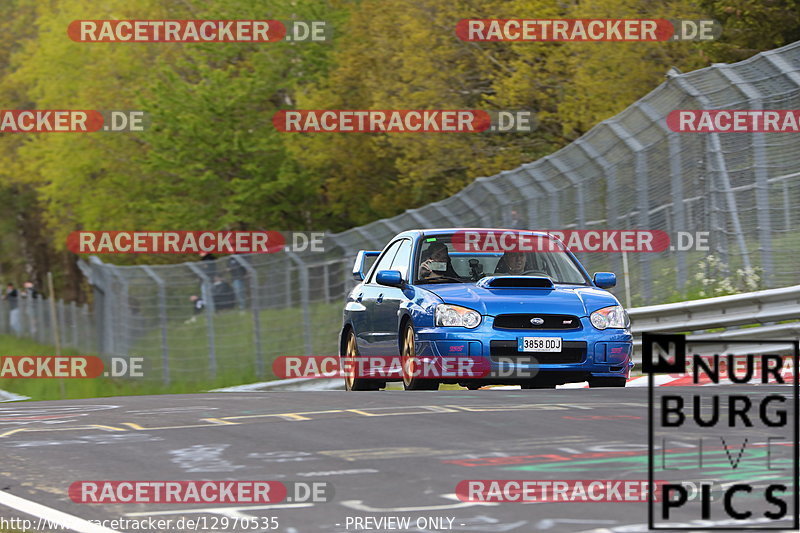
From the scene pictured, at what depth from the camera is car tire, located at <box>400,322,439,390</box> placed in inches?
540

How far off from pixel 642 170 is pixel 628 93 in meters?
13.9

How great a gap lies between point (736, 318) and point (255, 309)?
1282 cm

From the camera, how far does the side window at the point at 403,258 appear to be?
47.9 feet

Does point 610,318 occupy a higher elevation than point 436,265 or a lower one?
lower

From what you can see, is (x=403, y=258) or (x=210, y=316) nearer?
(x=403, y=258)

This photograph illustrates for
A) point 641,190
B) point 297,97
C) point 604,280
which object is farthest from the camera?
point 297,97

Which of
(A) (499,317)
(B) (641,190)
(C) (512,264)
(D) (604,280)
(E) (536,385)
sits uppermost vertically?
(B) (641,190)

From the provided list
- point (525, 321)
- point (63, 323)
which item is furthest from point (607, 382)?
point (63, 323)

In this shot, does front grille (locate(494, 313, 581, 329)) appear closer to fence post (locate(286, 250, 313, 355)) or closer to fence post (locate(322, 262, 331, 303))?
fence post (locate(286, 250, 313, 355))

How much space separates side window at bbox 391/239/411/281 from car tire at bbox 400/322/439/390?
0.68 metres

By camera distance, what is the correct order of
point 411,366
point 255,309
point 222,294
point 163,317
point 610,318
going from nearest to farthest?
point 610,318 → point 411,366 → point 255,309 → point 222,294 → point 163,317

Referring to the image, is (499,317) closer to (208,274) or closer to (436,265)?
(436,265)

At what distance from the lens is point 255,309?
27.7m

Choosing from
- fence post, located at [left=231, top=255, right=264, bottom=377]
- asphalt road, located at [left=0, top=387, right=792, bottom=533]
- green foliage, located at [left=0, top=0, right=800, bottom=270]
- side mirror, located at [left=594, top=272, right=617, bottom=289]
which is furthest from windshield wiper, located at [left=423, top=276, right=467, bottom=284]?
green foliage, located at [left=0, top=0, right=800, bottom=270]
